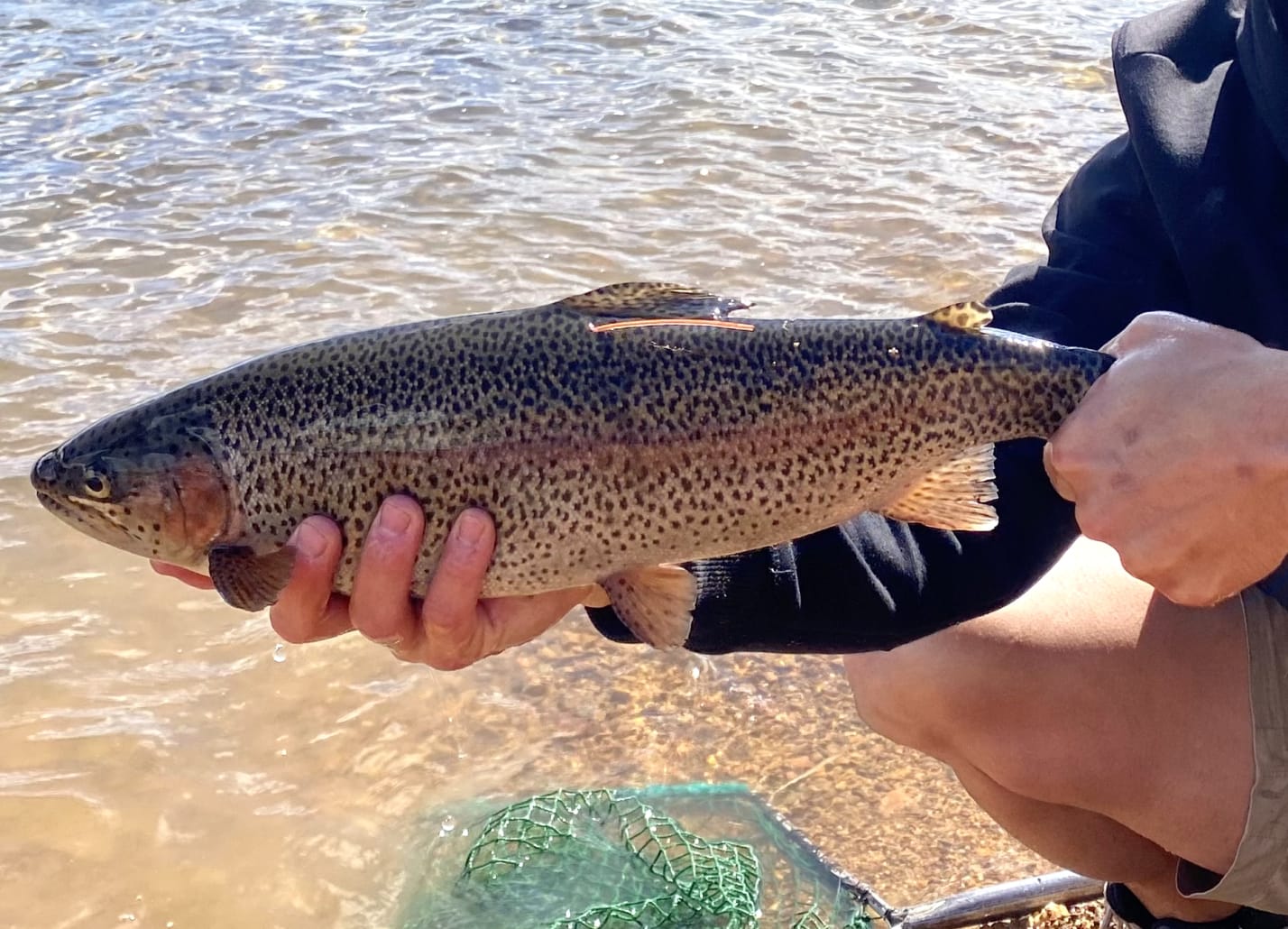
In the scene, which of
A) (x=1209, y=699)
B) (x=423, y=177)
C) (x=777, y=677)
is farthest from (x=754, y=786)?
(x=423, y=177)

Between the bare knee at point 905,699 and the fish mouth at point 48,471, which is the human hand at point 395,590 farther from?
Result: the bare knee at point 905,699

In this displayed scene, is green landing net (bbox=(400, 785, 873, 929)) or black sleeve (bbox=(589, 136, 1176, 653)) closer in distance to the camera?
black sleeve (bbox=(589, 136, 1176, 653))

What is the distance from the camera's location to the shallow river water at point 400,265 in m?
4.05

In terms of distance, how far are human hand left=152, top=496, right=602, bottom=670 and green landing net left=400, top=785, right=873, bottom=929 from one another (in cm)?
95

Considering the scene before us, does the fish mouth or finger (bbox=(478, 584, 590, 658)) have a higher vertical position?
the fish mouth

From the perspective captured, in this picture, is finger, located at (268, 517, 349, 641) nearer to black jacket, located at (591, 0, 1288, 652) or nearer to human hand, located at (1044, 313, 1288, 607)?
black jacket, located at (591, 0, 1288, 652)

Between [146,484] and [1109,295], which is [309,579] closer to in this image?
[146,484]

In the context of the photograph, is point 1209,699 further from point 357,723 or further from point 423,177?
point 423,177

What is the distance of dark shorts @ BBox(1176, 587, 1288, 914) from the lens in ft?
8.38

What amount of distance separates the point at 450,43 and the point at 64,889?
11.2 meters

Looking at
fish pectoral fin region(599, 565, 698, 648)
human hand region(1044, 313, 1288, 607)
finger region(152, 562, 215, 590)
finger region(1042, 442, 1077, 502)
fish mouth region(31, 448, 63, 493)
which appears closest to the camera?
human hand region(1044, 313, 1288, 607)

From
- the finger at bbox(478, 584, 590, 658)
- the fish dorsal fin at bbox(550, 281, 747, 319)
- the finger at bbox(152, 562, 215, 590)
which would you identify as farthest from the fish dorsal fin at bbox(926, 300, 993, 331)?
the finger at bbox(152, 562, 215, 590)

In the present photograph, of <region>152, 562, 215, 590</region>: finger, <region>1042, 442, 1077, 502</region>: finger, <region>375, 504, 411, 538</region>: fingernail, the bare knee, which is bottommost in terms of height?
the bare knee

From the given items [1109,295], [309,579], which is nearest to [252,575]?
[309,579]
